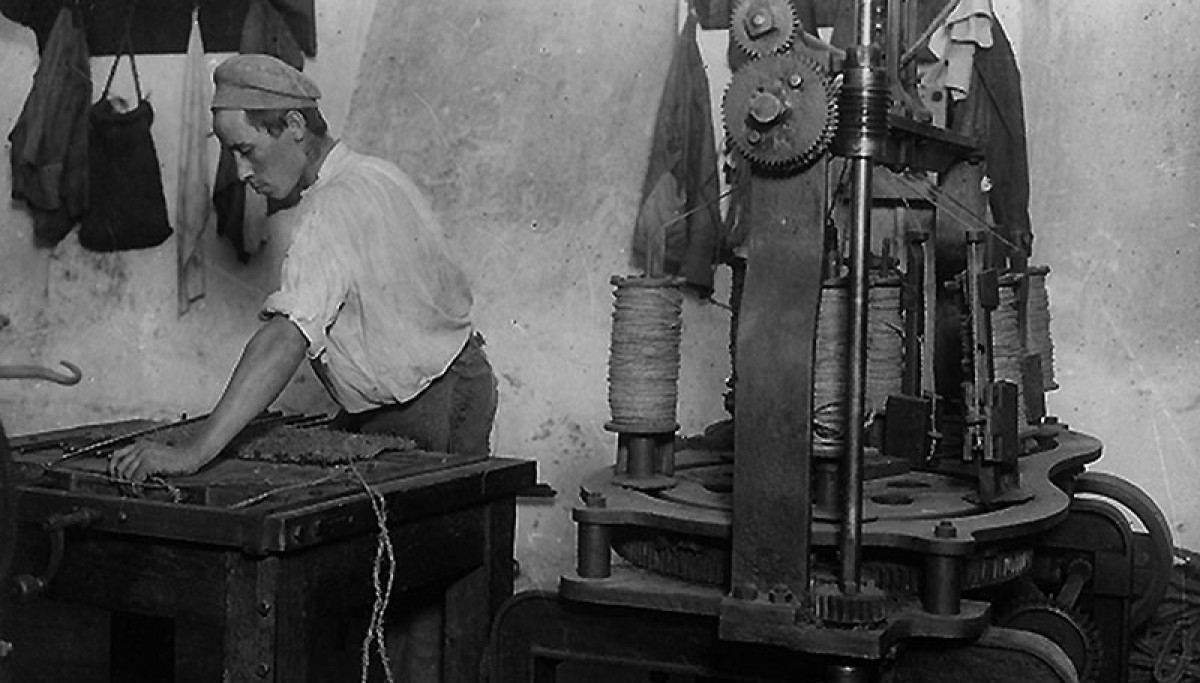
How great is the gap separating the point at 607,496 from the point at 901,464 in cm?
59

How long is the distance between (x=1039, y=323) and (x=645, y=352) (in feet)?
3.73

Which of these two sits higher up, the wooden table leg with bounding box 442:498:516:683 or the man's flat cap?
the man's flat cap

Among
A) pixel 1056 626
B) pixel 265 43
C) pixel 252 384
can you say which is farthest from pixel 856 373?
pixel 265 43

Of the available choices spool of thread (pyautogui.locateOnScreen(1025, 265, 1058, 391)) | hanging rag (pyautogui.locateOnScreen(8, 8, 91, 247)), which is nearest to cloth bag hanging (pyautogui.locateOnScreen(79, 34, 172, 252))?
hanging rag (pyautogui.locateOnScreen(8, 8, 91, 247))

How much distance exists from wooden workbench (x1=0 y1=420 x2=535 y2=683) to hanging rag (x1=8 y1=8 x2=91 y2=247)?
1.70 metres

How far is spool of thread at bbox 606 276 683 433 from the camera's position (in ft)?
8.80

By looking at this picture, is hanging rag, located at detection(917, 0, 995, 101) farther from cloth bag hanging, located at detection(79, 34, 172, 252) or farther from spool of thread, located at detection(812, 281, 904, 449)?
cloth bag hanging, located at detection(79, 34, 172, 252)

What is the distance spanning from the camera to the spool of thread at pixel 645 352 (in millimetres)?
2684

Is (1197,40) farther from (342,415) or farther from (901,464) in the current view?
(342,415)

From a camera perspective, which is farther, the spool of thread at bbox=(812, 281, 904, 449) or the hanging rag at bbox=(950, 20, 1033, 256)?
the hanging rag at bbox=(950, 20, 1033, 256)

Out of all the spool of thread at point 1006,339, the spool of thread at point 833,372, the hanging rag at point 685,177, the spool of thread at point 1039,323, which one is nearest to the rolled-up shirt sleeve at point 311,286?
the spool of thread at point 833,372

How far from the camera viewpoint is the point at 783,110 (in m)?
2.11

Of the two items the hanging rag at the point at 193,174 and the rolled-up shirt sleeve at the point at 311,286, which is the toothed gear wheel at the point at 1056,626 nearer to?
the rolled-up shirt sleeve at the point at 311,286

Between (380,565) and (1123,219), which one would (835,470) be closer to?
(380,565)
